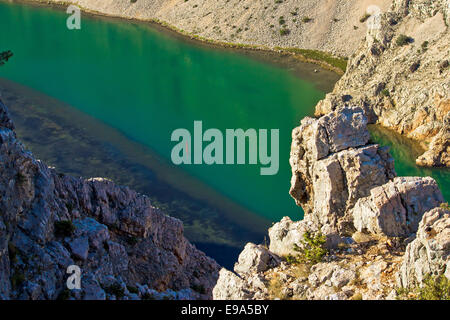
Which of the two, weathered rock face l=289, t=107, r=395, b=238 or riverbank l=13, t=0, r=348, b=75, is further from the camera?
riverbank l=13, t=0, r=348, b=75

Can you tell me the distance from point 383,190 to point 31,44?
83.7m

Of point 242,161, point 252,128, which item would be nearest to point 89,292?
point 242,161

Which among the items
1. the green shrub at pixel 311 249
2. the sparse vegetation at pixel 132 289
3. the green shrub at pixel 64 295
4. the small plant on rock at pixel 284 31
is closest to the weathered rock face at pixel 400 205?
the green shrub at pixel 311 249

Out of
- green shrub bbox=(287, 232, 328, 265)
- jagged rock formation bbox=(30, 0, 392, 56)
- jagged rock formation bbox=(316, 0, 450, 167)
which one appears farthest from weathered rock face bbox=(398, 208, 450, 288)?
jagged rock formation bbox=(30, 0, 392, 56)

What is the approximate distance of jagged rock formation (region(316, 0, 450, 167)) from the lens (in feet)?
209

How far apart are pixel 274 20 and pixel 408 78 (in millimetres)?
37836

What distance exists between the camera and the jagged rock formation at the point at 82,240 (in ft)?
65.0

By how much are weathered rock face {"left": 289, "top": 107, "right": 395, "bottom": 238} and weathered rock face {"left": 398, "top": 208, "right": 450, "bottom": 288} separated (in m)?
8.59

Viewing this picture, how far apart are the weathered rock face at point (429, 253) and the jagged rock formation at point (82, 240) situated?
11.1 metres

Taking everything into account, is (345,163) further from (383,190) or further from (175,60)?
(175,60)

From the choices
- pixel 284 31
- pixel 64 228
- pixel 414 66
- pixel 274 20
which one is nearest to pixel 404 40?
pixel 414 66

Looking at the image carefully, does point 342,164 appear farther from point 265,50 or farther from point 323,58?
point 265,50

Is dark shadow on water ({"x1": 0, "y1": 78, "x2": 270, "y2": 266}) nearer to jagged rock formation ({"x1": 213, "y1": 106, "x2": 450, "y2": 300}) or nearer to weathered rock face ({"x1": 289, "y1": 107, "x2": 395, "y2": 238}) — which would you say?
jagged rock formation ({"x1": 213, "y1": 106, "x2": 450, "y2": 300})

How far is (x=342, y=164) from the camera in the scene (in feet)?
94.0
